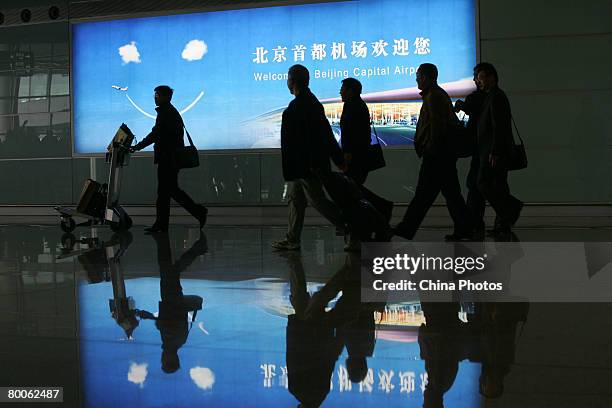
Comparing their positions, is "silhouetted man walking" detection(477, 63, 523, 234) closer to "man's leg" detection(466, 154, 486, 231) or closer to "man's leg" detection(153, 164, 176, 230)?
"man's leg" detection(466, 154, 486, 231)

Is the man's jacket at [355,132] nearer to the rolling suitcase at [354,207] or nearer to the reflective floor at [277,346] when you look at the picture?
the rolling suitcase at [354,207]

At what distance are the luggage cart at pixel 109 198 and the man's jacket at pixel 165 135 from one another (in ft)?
1.41

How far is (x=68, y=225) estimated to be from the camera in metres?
12.3

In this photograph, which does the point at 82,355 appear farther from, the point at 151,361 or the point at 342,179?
the point at 342,179

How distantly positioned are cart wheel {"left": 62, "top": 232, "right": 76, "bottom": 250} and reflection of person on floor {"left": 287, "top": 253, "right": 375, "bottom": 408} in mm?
4449

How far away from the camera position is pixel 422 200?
805cm

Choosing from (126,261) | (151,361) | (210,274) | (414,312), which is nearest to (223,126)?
(126,261)

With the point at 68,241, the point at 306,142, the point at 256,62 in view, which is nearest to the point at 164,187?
the point at 68,241

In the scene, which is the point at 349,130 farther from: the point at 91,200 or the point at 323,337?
the point at 323,337

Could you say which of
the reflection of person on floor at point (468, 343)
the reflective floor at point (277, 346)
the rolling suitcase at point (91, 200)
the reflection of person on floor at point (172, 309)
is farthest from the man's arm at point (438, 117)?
the rolling suitcase at point (91, 200)

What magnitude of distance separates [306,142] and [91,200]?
4909mm

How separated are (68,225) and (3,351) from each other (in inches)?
339

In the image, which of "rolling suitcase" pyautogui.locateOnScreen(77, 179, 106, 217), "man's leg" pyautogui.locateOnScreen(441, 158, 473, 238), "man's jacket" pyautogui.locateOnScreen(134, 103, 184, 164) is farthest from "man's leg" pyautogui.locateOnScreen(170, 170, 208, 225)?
"man's leg" pyautogui.locateOnScreen(441, 158, 473, 238)

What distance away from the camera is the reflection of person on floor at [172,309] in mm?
3803
